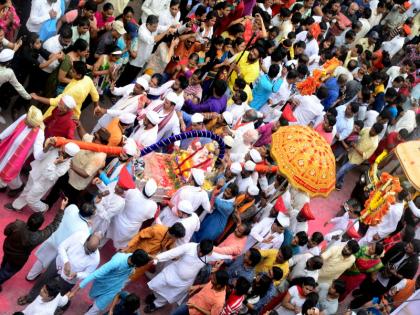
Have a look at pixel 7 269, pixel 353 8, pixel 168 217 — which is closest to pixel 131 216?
pixel 168 217

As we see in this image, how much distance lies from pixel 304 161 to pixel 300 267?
1293 mm

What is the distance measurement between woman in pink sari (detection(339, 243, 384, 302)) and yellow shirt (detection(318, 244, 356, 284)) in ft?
1.28

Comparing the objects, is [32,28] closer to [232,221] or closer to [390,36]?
[232,221]

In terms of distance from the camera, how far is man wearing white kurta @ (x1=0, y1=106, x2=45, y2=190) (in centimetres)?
727

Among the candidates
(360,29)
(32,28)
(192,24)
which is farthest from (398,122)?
(32,28)

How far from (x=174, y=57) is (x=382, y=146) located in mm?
4052

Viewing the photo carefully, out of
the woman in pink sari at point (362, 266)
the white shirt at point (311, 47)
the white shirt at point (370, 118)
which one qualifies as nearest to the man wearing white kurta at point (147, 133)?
the woman in pink sari at point (362, 266)

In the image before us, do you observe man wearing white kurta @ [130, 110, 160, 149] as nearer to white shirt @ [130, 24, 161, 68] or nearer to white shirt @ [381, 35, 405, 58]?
white shirt @ [130, 24, 161, 68]

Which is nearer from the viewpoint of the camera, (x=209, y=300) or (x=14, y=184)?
(x=209, y=300)

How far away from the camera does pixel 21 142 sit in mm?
7371

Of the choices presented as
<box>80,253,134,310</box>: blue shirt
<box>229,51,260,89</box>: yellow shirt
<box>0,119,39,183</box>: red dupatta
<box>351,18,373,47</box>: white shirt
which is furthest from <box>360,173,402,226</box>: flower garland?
<box>0,119,39,183</box>: red dupatta

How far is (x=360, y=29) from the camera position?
13.1 metres

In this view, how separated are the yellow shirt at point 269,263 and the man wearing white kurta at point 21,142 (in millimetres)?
2808

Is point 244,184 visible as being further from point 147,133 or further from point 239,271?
point 147,133
